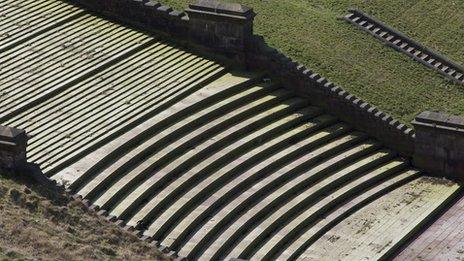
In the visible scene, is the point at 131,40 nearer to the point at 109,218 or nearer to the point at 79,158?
the point at 79,158

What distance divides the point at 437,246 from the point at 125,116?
934cm

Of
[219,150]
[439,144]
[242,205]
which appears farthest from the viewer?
[439,144]

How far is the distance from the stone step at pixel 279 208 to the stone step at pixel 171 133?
10.2 feet

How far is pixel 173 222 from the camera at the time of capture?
3712cm

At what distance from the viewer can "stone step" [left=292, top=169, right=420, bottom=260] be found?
38.3 meters

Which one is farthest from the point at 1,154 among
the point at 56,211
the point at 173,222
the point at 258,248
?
the point at 258,248

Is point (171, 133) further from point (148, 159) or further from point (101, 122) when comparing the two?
point (101, 122)

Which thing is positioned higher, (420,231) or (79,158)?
(79,158)

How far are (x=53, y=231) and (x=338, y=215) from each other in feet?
32.4

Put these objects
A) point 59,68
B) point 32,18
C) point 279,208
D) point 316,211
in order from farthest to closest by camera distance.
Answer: point 32,18
point 59,68
point 316,211
point 279,208

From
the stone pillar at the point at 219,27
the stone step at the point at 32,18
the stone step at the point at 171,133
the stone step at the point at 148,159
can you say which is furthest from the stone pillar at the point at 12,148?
the stone pillar at the point at 219,27

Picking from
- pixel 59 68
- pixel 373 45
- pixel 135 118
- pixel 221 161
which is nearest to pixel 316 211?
pixel 221 161

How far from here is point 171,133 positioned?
40094 millimetres

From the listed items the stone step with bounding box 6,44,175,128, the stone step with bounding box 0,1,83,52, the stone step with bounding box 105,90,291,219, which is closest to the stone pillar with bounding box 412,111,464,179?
the stone step with bounding box 105,90,291,219
